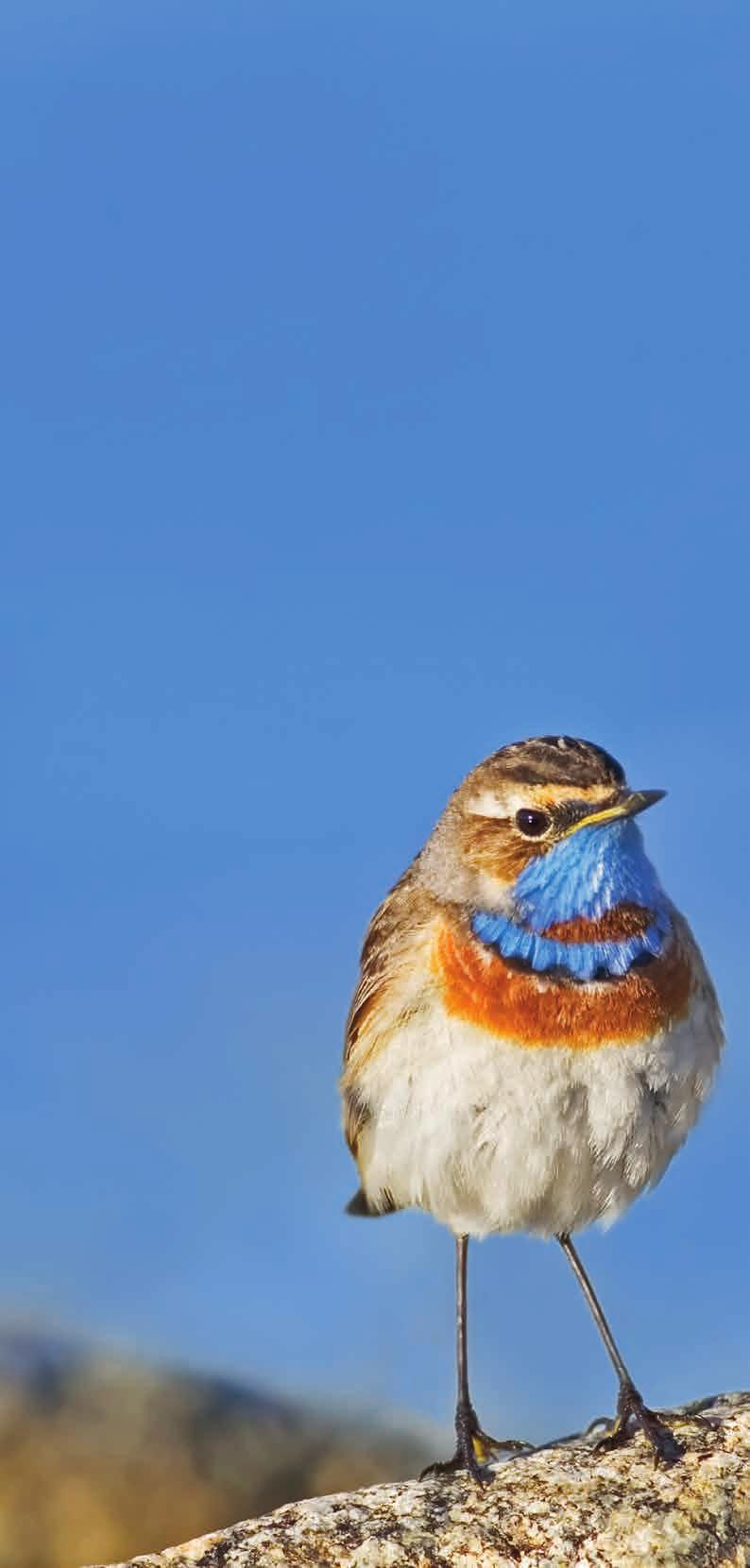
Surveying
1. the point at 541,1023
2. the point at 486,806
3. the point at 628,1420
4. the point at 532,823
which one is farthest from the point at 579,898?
the point at 628,1420

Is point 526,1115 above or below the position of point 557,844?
below

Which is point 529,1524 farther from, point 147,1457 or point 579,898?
point 147,1457

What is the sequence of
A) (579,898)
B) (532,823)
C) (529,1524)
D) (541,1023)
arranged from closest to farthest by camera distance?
(529,1524) < (541,1023) < (579,898) < (532,823)

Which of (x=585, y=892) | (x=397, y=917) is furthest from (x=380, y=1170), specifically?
(x=585, y=892)

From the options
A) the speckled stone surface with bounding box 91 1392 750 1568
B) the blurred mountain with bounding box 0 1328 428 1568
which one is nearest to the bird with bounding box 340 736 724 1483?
the speckled stone surface with bounding box 91 1392 750 1568

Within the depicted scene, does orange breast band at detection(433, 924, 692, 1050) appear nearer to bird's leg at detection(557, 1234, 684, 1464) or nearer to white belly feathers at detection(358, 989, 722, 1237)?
white belly feathers at detection(358, 989, 722, 1237)

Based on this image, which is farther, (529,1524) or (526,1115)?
(526,1115)

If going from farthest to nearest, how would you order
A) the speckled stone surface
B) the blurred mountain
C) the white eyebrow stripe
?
1. the blurred mountain
2. the white eyebrow stripe
3. the speckled stone surface
